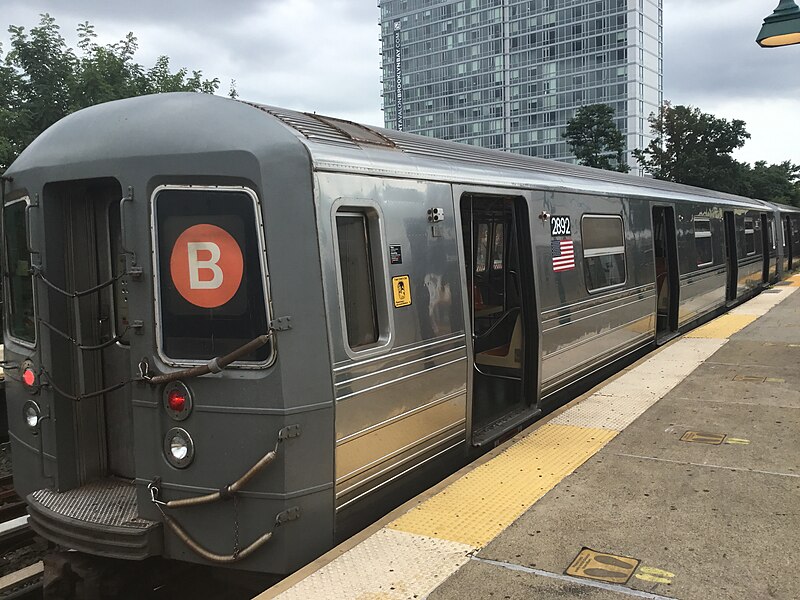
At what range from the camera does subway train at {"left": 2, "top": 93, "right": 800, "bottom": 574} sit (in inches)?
142

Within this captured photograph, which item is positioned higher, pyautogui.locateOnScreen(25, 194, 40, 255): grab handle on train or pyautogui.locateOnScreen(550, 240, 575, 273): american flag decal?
pyautogui.locateOnScreen(25, 194, 40, 255): grab handle on train

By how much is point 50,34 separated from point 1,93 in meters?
2.14

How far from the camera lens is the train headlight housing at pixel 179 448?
3.68 metres

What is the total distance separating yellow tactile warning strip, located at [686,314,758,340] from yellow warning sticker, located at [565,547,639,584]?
7.88m

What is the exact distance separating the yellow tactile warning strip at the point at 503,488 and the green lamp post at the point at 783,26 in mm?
4740

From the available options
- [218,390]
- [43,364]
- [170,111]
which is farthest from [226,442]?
[170,111]

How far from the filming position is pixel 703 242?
41.0 feet

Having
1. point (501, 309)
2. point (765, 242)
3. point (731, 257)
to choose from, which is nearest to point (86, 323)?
point (501, 309)

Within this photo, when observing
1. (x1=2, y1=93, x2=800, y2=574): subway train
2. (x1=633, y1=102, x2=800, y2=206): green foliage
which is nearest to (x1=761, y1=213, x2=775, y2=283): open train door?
(x1=2, y1=93, x2=800, y2=574): subway train

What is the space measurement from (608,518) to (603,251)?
430cm

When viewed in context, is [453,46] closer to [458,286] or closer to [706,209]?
[706,209]

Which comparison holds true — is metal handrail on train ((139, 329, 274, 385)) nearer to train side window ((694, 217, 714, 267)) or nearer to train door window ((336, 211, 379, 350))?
train door window ((336, 211, 379, 350))

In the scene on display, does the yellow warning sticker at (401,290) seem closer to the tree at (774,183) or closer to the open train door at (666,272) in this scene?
the open train door at (666,272)

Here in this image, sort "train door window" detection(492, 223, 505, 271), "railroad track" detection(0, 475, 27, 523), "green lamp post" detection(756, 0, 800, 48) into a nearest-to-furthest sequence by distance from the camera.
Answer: "railroad track" detection(0, 475, 27, 523), "train door window" detection(492, 223, 505, 271), "green lamp post" detection(756, 0, 800, 48)
